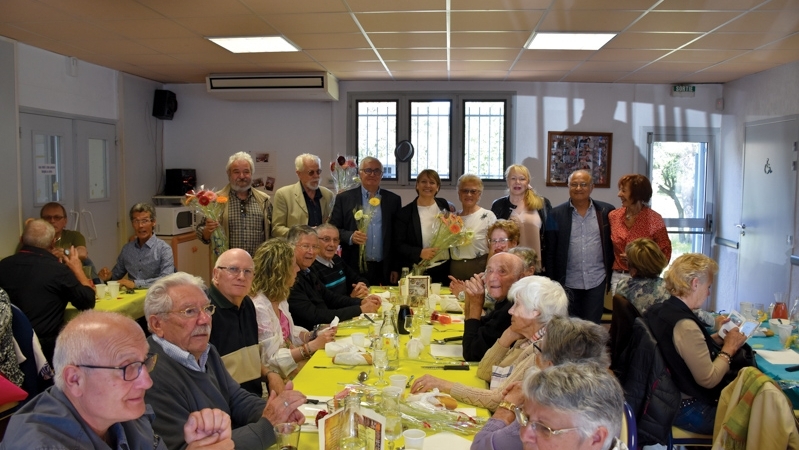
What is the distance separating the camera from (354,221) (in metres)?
5.41

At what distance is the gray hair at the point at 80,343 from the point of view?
1.66m

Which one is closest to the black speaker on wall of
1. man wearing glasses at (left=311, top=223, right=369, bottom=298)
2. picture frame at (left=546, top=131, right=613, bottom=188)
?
man wearing glasses at (left=311, top=223, right=369, bottom=298)

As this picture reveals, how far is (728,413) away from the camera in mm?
2732

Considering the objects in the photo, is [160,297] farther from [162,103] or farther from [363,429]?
[162,103]

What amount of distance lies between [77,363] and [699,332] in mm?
2800

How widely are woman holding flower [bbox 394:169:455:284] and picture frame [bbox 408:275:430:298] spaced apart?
903mm

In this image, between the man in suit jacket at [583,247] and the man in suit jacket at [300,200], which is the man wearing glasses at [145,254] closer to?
the man in suit jacket at [300,200]

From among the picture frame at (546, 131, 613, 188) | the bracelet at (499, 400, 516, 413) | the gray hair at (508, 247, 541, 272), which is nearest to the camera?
the bracelet at (499, 400, 516, 413)

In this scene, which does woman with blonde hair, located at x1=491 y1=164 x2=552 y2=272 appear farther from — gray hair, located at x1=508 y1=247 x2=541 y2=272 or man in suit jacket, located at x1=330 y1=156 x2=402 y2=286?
gray hair, located at x1=508 y1=247 x2=541 y2=272

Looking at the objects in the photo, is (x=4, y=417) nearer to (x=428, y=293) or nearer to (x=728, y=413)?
(x=428, y=293)

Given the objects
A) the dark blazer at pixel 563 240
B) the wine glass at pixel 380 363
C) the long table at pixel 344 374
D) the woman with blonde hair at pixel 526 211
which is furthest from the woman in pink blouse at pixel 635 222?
the wine glass at pixel 380 363

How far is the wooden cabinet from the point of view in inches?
291

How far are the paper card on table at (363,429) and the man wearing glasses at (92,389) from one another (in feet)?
1.83

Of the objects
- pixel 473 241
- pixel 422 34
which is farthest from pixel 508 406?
pixel 422 34
